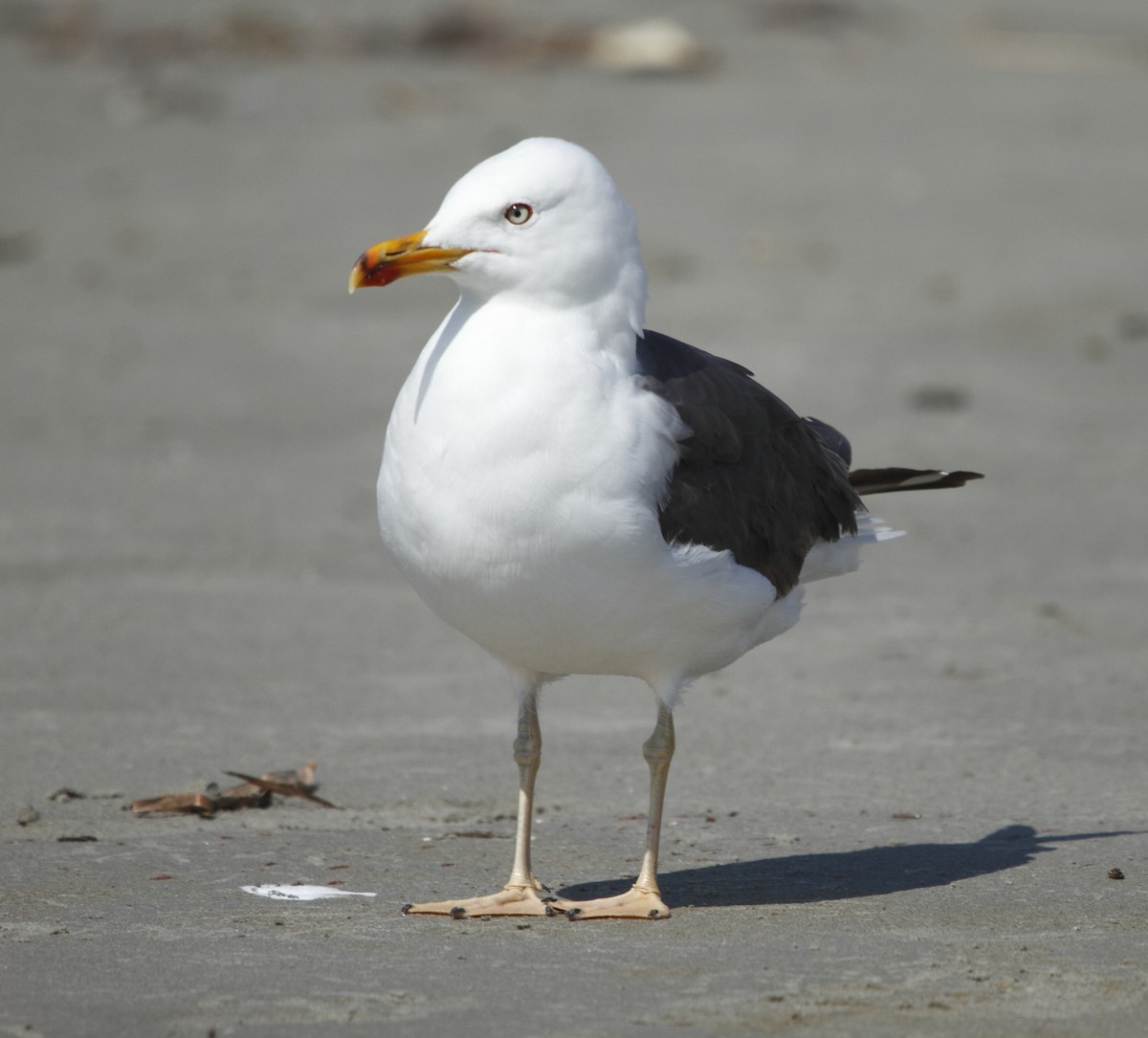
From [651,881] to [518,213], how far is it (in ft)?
5.80

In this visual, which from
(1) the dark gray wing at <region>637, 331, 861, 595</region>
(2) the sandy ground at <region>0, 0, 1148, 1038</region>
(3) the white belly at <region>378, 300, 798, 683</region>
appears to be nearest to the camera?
(2) the sandy ground at <region>0, 0, 1148, 1038</region>

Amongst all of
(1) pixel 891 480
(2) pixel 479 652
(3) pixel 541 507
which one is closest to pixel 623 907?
(3) pixel 541 507

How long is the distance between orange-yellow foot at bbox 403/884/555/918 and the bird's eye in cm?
174

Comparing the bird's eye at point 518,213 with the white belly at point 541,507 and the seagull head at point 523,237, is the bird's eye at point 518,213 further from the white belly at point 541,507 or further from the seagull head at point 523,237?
the white belly at point 541,507

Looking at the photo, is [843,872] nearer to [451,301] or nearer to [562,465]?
[562,465]

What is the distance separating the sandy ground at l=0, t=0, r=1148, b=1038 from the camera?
4.40 meters

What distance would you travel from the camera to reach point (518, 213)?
15.5ft

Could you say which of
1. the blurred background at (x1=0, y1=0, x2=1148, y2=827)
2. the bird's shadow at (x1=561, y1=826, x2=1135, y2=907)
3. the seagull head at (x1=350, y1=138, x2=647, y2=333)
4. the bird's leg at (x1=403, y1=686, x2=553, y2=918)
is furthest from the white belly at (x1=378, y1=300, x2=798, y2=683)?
the blurred background at (x1=0, y1=0, x2=1148, y2=827)

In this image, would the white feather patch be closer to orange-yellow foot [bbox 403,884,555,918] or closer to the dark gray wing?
orange-yellow foot [bbox 403,884,555,918]

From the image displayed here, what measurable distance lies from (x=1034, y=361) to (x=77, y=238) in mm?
6661

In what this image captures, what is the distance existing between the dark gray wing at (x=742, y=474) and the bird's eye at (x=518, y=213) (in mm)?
480

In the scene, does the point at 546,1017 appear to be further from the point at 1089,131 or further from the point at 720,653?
the point at 1089,131

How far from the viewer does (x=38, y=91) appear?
16062 mm

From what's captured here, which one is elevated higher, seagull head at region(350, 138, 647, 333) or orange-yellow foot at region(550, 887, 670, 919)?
seagull head at region(350, 138, 647, 333)
